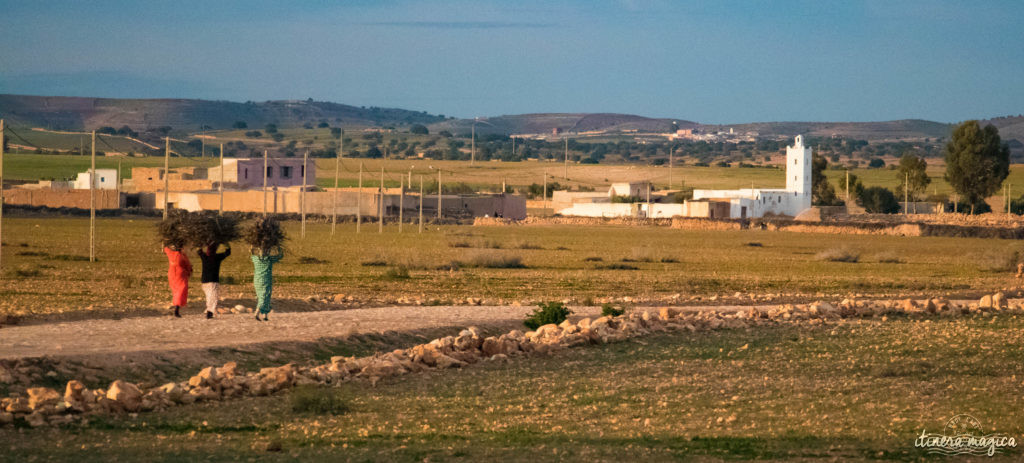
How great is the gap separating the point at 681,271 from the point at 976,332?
19149 mm

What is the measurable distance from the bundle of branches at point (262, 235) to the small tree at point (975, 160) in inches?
3072

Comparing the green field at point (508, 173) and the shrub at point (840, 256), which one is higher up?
the green field at point (508, 173)

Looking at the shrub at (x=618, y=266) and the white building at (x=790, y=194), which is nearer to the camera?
the shrub at (x=618, y=266)

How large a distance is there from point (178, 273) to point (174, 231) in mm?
776

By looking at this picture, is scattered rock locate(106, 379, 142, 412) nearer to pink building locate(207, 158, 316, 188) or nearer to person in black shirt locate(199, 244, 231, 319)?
person in black shirt locate(199, 244, 231, 319)

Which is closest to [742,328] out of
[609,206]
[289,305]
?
[289,305]

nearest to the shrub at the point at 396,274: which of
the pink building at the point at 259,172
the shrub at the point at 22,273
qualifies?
the shrub at the point at 22,273

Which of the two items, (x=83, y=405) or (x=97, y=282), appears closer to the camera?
(x=83, y=405)

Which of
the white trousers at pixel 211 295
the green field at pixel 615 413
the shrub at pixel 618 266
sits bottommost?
the green field at pixel 615 413

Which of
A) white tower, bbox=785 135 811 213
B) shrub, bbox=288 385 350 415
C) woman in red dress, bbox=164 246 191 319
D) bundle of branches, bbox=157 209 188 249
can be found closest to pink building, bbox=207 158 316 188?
white tower, bbox=785 135 811 213

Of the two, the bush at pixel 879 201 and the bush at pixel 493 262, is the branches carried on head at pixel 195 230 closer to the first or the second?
the bush at pixel 493 262

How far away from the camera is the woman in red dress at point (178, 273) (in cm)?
1827

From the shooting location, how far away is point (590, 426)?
11477 millimetres

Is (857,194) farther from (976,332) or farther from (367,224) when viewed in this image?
(976,332)
